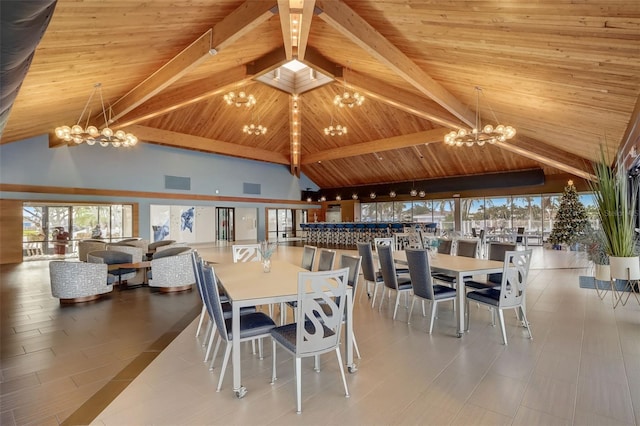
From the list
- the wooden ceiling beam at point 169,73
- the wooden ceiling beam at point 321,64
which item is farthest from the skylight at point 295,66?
the wooden ceiling beam at point 169,73

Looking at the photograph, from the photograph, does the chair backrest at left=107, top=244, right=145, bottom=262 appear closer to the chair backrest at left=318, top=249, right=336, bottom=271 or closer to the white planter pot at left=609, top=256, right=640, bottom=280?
the chair backrest at left=318, top=249, right=336, bottom=271

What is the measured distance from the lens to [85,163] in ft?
36.6

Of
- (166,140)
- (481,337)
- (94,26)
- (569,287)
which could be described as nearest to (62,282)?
(94,26)

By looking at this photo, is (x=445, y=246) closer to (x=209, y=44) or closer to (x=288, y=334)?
(x=288, y=334)

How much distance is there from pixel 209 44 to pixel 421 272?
4.83 meters

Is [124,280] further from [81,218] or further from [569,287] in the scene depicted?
[569,287]

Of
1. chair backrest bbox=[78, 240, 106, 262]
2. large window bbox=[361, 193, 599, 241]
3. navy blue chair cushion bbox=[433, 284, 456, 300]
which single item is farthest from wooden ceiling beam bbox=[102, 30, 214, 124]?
large window bbox=[361, 193, 599, 241]

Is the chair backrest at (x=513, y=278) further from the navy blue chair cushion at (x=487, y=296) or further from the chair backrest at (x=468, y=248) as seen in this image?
the chair backrest at (x=468, y=248)

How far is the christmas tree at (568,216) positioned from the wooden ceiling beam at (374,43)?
26.1 feet

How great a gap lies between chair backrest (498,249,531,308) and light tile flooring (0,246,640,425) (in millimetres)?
395

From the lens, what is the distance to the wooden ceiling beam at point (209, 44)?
183 inches

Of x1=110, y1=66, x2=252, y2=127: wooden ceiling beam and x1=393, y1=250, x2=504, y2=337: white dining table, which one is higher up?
x1=110, y1=66, x2=252, y2=127: wooden ceiling beam

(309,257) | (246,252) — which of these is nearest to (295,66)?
(246,252)

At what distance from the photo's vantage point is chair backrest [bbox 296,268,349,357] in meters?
2.25
